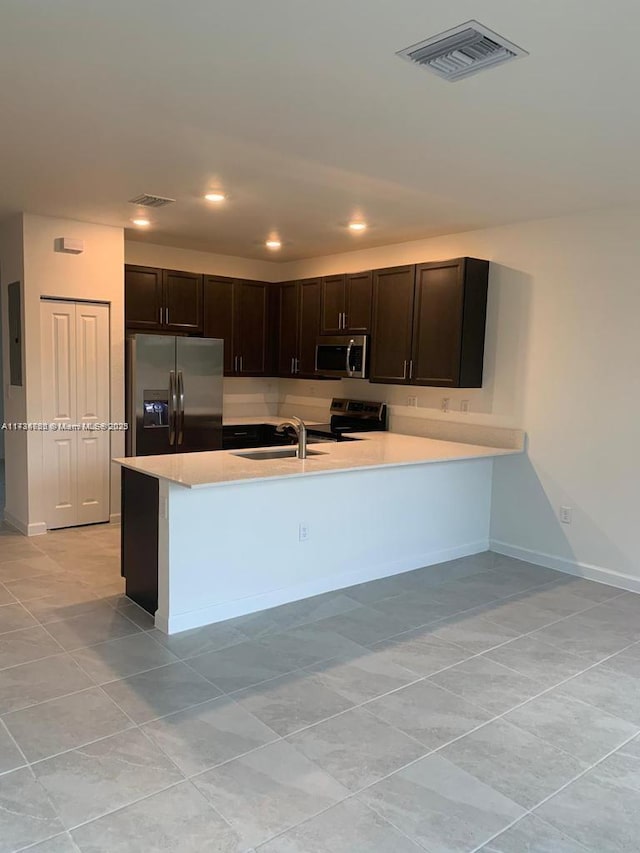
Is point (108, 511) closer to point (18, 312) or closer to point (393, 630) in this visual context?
point (18, 312)

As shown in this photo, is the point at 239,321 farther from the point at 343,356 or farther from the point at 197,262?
the point at 343,356

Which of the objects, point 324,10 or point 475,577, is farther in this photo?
point 475,577

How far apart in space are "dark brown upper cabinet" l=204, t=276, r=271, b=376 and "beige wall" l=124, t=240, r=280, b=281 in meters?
0.40

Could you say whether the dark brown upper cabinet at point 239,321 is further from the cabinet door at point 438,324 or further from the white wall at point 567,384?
the white wall at point 567,384

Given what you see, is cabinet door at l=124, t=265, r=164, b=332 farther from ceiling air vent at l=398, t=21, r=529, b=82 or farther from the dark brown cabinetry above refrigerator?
ceiling air vent at l=398, t=21, r=529, b=82

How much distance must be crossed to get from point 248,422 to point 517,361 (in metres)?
2.82

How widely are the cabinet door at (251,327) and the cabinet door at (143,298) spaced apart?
0.83m

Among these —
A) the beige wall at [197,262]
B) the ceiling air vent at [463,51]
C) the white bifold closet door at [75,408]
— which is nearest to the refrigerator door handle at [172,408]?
the white bifold closet door at [75,408]

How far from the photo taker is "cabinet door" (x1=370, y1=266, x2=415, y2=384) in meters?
5.22

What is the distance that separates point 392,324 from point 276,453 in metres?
1.68

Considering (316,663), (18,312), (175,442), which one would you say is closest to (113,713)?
(316,663)

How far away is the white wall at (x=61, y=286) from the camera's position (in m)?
4.98

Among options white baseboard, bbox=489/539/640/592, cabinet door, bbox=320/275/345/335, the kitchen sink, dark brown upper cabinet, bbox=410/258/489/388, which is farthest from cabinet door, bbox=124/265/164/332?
white baseboard, bbox=489/539/640/592

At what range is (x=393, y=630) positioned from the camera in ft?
11.6
